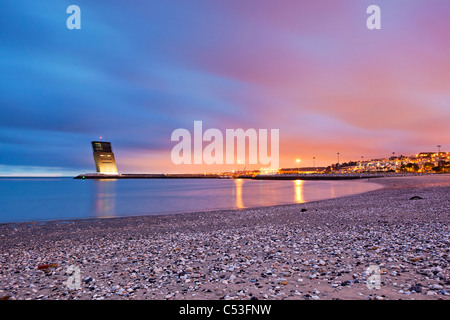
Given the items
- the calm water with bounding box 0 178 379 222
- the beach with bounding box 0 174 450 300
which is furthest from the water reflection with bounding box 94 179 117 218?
the beach with bounding box 0 174 450 300

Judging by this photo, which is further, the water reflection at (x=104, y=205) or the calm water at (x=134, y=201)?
the calm water at (x=134, y=201)

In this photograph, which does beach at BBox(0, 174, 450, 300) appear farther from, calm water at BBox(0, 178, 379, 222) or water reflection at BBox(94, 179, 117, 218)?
calm water at BBox(0, 178, 379, 222)

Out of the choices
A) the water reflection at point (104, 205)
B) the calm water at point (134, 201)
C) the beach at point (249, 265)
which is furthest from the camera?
→ the calm water at point (134, 201)

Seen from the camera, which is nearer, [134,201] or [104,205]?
[104,205]

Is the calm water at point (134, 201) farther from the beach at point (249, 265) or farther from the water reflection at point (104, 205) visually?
the beach at point (249, 265)

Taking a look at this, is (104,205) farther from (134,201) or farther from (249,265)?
(249,265)

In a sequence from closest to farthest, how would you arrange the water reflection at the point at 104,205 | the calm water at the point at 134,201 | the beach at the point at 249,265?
the beach at the point at 249,265 → the water reflection at the point at 104,205 → the calm water at the point at 134,201

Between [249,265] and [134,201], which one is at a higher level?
[249,265]

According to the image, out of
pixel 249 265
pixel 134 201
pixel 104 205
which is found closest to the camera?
pixel 249 265

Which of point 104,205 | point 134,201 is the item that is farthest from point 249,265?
point 134,201

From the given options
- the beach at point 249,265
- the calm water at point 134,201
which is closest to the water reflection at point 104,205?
the calm water at point 134,201
